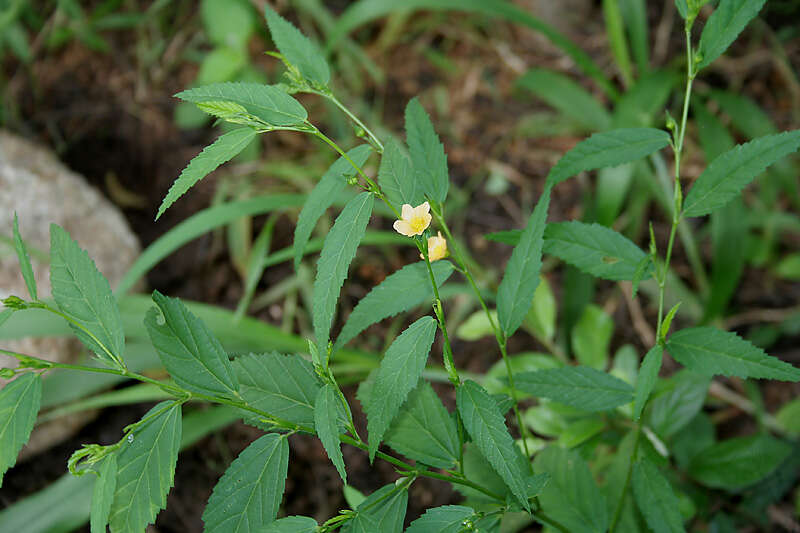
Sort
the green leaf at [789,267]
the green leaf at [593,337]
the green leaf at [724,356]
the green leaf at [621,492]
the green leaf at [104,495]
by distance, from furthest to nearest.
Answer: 1. the green leaf at [789,267]
2. the green leaf at [593,337]
3. the green leaf at [621,492]
4. the green leaf at [724,356]
5. the green leaf at [104,495]

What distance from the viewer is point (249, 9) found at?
75.9 inches

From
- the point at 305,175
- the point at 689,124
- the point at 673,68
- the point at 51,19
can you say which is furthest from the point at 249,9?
the point at 689,124

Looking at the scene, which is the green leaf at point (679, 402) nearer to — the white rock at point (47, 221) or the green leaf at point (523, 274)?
the green leaf at point (523, 274)

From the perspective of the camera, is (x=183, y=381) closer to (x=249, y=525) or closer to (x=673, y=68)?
(x=249, y=525)

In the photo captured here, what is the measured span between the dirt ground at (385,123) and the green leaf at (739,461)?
43 cm

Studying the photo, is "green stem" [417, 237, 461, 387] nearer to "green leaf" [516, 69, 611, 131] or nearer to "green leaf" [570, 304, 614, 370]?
"green leaf" [570, 304, 614, 370]

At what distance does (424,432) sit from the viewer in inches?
32.6

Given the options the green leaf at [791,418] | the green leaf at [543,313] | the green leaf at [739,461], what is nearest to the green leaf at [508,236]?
the green leaf at [543,313]

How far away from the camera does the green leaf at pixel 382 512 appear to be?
2.23ft

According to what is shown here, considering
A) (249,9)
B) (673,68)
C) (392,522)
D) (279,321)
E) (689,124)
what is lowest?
(279,321)

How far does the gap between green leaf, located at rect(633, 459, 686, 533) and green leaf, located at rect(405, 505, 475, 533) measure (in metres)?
0.31

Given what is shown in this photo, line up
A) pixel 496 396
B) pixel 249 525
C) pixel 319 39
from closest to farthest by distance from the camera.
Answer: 1. pixel 249 525
2. pixel 496 396
3. pixel 319 39

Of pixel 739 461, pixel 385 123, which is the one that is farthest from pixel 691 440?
pixel 385 123

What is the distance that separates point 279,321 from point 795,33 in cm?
181
